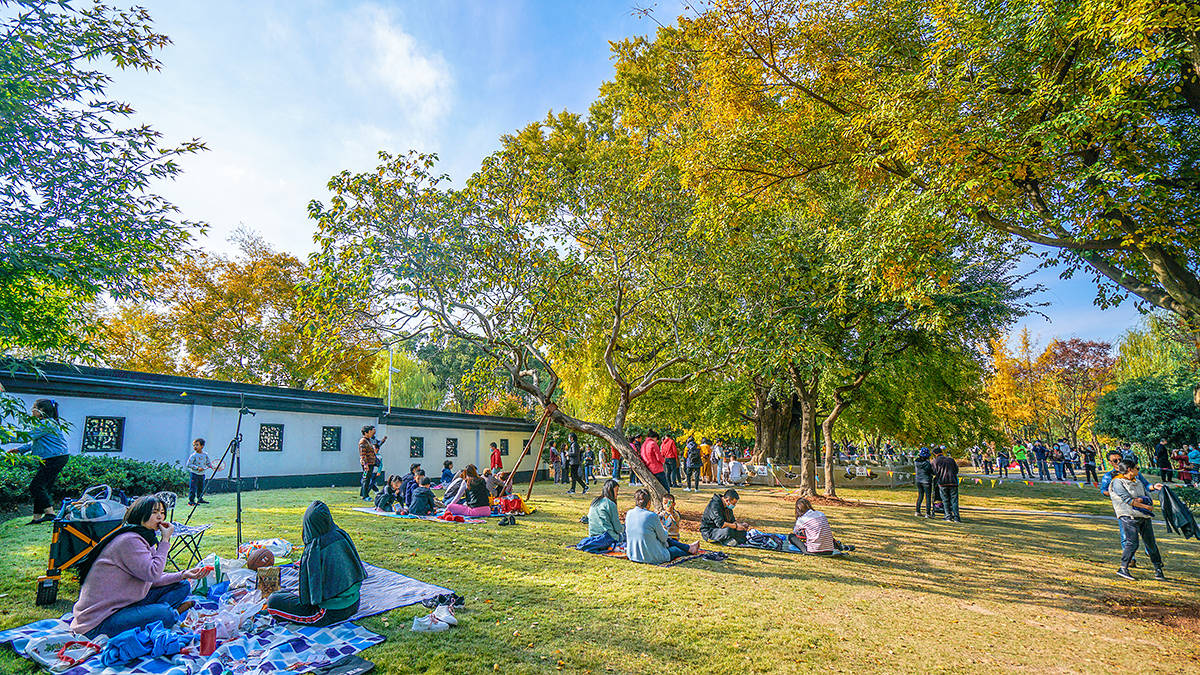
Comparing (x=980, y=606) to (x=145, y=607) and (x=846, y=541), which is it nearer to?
(x=846, y=541)

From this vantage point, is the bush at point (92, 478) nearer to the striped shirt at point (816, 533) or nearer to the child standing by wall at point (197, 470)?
the child standing by wall at point (197, 470)

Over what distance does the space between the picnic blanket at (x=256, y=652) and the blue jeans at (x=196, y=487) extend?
8038mm

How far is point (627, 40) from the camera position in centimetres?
1762

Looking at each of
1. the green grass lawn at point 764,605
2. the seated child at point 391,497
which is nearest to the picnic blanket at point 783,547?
the green grass lawn at point 764,605

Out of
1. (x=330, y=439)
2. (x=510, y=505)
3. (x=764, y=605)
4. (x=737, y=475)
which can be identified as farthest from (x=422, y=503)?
(x=737, y=475)

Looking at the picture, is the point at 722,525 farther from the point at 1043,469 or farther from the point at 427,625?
the point at 1043,469

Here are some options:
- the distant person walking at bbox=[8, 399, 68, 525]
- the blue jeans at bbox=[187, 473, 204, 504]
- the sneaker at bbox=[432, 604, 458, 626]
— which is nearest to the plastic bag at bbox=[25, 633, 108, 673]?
the sneaker at bbox=[432, 604, 458, 626]

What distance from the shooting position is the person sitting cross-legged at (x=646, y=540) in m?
8.60

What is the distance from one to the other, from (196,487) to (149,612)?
921 centimetres

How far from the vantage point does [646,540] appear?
863 centimetres

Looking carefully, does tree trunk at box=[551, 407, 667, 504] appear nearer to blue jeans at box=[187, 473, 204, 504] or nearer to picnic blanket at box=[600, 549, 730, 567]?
picnic blanket at box=[600, 549, 730, 567]

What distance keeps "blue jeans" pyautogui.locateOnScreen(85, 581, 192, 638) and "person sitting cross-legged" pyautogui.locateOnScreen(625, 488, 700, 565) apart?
5743mm

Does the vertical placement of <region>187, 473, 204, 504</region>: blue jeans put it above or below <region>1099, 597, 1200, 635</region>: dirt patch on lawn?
above

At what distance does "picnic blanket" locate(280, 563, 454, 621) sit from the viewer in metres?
5.80
